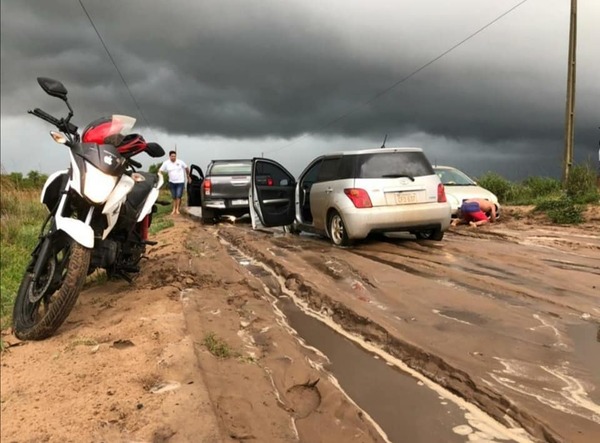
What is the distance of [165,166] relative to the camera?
1819cm

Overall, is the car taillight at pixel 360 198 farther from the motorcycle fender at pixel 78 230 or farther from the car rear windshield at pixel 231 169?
the car rear windshield at pixel 231 169

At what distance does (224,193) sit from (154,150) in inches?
374

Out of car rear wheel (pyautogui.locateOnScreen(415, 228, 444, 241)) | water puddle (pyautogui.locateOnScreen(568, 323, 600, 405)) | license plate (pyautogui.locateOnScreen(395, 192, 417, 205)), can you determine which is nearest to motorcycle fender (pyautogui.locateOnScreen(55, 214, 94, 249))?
water puddle (pyautogui.locateOnScreen(568, 323, 600, 405))

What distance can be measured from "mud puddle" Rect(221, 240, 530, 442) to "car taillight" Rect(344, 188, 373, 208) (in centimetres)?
441

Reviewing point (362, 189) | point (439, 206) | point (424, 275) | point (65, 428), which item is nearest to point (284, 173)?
point (362, 189)

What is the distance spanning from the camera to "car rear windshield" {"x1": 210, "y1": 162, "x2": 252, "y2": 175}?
614 inches

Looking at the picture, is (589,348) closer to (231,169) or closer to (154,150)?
(154,150)

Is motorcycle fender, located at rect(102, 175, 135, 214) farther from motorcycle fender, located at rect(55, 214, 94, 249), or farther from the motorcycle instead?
motorcycle fender, located at rect(55, 214, 94, 249)

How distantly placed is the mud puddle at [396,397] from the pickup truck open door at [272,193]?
6.43 metres

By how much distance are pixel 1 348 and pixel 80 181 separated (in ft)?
4.78

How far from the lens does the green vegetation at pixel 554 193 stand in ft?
42.3

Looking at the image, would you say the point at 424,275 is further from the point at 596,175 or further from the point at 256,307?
the point at 596,175

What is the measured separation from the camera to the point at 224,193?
15.2 metres

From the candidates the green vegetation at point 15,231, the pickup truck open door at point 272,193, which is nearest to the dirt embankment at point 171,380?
the green vegetation at point 15,231
